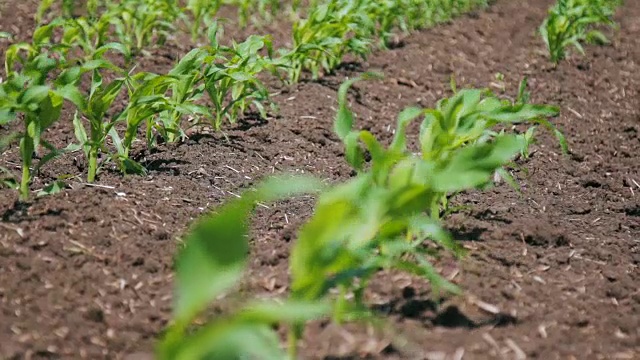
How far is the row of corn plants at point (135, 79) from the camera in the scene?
297 cm

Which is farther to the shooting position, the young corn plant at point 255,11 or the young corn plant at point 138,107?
the young corn plant at point 255,11

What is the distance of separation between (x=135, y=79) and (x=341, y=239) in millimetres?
2138

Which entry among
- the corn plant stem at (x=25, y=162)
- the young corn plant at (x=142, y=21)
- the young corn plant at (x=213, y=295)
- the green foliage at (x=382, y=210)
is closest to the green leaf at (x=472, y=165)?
the green foliage at (x=382, y=210)

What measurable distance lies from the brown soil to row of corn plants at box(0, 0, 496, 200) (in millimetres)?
146

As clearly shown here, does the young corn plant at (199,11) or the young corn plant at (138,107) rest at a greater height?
the young corn plant at (138,107)

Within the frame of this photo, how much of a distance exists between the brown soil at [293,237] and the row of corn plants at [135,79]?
0.48 feet

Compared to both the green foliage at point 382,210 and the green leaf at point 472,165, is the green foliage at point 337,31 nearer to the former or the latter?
the green foliage at point 382,210

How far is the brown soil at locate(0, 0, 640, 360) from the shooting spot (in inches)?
84.1

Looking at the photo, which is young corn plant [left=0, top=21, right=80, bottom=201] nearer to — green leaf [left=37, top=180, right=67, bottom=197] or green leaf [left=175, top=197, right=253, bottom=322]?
green leaf [left=37, top=180, right=67, bottom=197]

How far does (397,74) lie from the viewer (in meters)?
5.62

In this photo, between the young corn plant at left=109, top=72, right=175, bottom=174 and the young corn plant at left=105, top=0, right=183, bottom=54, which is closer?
the young corn plant at left=109, top=72, right=175, bottom=174

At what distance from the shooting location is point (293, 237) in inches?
115

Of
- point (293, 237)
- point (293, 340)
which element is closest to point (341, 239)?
point (293, 340)

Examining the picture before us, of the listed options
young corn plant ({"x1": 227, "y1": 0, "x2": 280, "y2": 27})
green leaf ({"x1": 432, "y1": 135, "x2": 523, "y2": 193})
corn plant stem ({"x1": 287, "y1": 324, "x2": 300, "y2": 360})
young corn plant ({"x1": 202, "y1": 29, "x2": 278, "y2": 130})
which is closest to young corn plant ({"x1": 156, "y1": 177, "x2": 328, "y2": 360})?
corn plant stem ({"x1": 287, "y1": 324, "x2": 300, "y2": 360})
